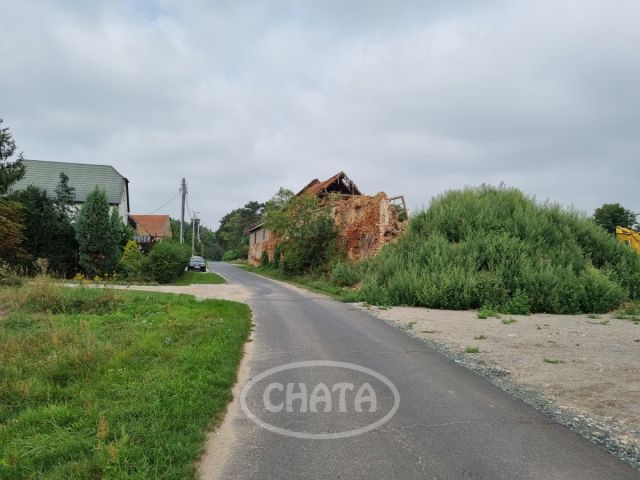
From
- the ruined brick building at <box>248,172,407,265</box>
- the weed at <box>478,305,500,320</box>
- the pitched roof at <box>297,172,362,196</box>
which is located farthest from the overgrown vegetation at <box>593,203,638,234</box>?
the weed at <box>478,305,500,320</box>

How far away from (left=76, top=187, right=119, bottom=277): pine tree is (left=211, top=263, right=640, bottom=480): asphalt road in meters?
19.1

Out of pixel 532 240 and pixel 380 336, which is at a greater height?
pixel 532 240

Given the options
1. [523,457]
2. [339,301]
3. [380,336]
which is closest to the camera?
[523,457]

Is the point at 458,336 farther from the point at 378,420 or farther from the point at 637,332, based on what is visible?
the point at 378,420

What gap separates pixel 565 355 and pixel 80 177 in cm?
4183

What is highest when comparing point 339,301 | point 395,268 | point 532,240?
point 532,240

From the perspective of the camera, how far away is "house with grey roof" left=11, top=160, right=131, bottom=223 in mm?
37147

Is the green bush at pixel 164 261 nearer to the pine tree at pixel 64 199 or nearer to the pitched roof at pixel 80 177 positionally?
the pine tree at pixel 64 199

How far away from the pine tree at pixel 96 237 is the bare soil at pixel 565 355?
16210 millimetres

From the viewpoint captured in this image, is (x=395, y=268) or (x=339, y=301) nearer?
(x=339, y=301)

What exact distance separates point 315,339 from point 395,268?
377 inches

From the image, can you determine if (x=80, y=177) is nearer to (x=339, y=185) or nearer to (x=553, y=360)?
(x=339, y=185)

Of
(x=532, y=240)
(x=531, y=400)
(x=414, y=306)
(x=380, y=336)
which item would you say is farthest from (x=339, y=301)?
(x=531, y=400)

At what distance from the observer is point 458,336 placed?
905 centimetres
